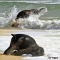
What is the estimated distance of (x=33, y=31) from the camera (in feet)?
4.30

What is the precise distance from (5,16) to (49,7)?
0.38m

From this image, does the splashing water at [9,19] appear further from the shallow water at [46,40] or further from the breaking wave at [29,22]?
the shallow water at [46,40]

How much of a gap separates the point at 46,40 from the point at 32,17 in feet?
0.74

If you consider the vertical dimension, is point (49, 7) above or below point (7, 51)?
above

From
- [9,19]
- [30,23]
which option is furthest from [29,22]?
[9,19]

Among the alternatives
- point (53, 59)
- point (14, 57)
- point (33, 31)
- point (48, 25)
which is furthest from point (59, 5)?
point (14, 57)

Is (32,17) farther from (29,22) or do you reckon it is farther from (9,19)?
(9,19)

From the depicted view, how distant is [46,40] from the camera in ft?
4.25

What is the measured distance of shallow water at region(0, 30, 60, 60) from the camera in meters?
1.28

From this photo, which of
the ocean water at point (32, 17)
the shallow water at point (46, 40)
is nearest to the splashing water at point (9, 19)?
the ocean water at point (32, 17)

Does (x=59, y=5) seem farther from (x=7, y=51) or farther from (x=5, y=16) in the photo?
(x=7, y=51)

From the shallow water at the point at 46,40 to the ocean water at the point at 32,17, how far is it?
4 cm

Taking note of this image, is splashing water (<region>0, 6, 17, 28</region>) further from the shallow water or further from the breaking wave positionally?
the shallow water

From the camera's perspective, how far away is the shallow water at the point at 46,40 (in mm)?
1280
